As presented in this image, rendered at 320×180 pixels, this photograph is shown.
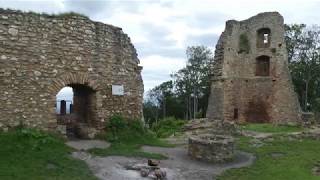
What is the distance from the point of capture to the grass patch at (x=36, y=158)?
867 cm

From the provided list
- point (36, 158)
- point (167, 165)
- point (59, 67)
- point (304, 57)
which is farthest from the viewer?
point (304, 57)

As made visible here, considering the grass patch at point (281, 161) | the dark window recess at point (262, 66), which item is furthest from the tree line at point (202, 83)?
the grass patch at point (281, 161)

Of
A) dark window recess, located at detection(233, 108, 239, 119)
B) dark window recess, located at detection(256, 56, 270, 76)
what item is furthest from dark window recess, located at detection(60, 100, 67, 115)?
dark window recess, located at detection(256, 56, 270, 76)

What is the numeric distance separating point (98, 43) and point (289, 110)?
15275 millimetres

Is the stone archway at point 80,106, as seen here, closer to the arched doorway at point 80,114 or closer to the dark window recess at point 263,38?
the arched doorway at point 80,114

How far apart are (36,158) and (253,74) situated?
18230 millimetres

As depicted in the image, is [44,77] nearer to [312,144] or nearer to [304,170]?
[304,170]

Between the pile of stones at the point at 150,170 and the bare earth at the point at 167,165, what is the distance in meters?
0.12

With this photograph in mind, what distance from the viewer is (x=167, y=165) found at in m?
10.6

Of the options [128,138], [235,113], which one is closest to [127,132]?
[128,138]

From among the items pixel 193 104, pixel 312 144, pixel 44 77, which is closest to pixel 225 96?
pixel 312 144

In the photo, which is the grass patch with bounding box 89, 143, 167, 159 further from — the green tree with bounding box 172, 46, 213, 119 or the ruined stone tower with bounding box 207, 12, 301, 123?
the green tree with bounding box 172, 46, 213, 119

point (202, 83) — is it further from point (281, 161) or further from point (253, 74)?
point (281, 161)

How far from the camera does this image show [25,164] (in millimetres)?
9062
